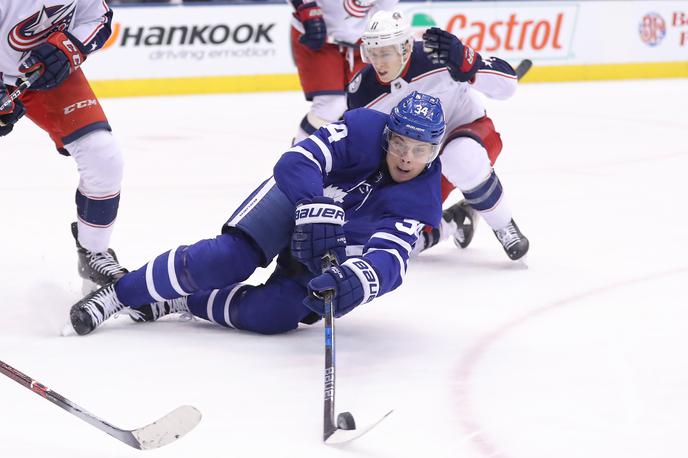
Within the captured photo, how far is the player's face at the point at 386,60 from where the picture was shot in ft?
11.3

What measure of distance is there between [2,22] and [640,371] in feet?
6.44

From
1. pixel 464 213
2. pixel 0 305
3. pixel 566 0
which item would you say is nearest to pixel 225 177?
pixel 464 213

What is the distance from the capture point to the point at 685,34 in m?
10.3

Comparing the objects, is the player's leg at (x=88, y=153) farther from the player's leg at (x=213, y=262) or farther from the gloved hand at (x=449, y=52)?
the gloved hand at (x=449, y=52)

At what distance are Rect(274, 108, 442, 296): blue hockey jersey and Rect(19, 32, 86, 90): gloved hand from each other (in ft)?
2.43

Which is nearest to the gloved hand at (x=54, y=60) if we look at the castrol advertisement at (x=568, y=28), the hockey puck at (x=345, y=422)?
the hockey puck at (x=345, y=422)

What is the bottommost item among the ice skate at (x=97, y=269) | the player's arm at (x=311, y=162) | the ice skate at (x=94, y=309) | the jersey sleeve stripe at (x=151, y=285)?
the ice skate at (x=97, y=269)

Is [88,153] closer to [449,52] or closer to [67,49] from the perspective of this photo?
[67,49]

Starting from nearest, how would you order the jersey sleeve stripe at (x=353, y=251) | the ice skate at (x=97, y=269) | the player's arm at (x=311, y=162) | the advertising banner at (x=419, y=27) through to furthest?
the player's arm at (x=311, y=162)
the jersey sleeve stripe at (x=353, y=251)
the ice skate at (x=97, y=269)
the advertising banner at (x=419, y=27)

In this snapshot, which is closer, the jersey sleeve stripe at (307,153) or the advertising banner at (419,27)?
the jersey sleeve stripe at (307,153)

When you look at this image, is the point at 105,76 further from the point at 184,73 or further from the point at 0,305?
the point at 0,305

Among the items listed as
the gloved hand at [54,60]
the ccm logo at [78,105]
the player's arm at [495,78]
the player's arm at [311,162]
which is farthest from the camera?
the player's arm at [495,78]

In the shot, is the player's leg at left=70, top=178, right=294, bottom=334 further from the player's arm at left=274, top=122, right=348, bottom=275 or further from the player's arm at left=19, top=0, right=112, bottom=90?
the player's arm at left=19, top=0, right=112, bottom=90

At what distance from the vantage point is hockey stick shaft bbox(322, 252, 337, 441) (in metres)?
2.21
